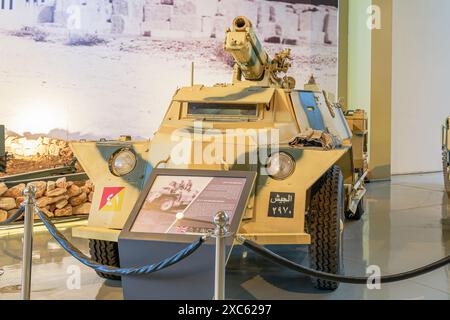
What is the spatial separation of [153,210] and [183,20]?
6.76 m

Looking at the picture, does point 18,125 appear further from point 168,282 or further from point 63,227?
point 168,282

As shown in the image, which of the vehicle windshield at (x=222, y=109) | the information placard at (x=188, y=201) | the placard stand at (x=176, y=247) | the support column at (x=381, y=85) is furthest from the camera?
the support column at (x=381, y=85)

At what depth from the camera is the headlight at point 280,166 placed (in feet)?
13.0

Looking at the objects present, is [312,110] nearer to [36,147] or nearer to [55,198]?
[55,198]

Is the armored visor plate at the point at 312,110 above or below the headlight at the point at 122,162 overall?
above

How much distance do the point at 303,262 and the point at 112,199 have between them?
2.03 metres

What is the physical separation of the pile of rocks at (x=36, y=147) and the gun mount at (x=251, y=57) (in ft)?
11.4

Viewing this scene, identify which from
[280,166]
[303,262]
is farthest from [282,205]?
[303,262]

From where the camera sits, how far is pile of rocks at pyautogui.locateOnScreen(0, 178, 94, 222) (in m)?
6.71

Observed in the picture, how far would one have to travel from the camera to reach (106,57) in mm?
8742

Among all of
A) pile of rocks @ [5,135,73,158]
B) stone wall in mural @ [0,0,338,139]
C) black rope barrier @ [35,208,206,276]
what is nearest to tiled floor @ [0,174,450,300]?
black rope barrier @ [35,208,206,276]

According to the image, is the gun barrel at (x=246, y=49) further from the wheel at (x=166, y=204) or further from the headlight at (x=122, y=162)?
the wheel at (x=166, y=204)

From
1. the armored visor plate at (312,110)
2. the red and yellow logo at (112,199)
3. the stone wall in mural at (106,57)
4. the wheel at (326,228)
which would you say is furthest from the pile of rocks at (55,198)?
the wheel at (326,228)

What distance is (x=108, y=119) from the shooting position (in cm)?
870
